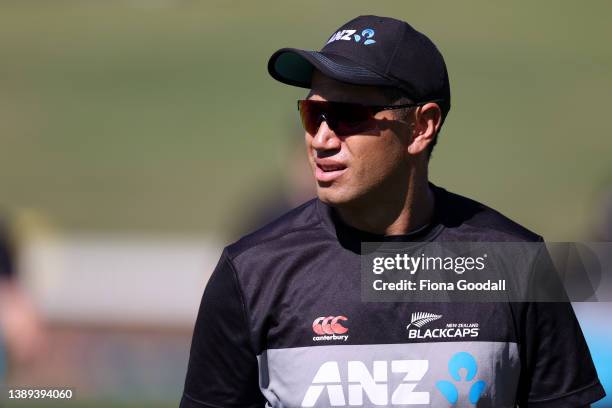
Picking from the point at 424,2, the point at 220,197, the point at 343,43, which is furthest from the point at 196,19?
the point at 343,43

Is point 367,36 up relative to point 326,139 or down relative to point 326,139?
up

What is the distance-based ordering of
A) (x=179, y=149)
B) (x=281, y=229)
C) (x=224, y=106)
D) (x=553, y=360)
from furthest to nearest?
1. (x=224, y=106)
2. (x=179, y=149)
3. (x=281, y=229)
4. (x=553, y=360)

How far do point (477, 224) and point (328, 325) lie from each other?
2.07 ft

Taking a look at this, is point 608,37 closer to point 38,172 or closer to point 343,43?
point 38,172

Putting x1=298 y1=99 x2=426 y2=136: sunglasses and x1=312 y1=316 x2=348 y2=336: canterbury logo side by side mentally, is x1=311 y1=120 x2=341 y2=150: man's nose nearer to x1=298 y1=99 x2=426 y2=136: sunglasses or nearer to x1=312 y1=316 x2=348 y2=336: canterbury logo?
x1=298 y1=99 x2=426 y2=136: sunglasses

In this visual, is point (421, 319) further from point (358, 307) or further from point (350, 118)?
point (350, 118)

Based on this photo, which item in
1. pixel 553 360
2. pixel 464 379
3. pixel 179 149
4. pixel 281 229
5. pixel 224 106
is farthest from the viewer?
pixel 224 106

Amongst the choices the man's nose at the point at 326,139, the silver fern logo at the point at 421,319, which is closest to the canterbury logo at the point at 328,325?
the silver fern logo at the point at 421,319

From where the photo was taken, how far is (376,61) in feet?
11.5

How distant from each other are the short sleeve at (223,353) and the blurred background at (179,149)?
11.2 feet

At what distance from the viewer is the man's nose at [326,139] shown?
3541 mm

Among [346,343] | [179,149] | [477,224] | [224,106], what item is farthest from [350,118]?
[224,106]

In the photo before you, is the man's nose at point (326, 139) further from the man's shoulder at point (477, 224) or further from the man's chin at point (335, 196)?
the man's shoulder at point (477, 224)

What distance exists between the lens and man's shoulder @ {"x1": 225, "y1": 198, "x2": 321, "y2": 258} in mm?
3627
